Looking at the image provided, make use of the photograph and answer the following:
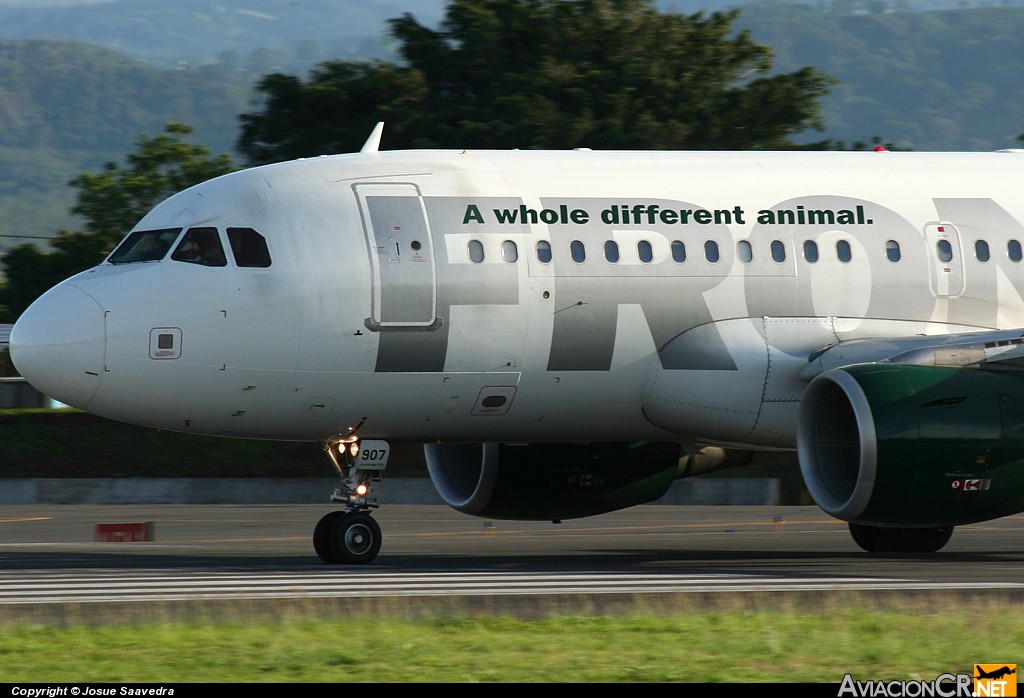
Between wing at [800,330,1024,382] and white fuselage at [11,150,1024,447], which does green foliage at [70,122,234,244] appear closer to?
white fuselage at [11,150,1024,447]

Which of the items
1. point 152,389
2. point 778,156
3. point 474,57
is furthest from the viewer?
point 474,57

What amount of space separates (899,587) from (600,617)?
3594 mm

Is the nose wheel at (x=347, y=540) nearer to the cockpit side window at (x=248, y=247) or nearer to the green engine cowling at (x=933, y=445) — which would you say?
the cockpit side window at (x=248, y=247)

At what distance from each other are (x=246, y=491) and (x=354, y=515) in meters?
16.1

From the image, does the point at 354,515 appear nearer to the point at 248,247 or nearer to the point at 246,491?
the point at 248,247

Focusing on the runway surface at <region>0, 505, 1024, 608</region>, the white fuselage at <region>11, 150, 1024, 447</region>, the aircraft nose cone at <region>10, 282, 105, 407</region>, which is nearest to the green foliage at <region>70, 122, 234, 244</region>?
the runway surface at <region>0, 505, 1024, 608</region>

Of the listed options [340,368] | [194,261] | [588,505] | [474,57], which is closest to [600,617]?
[340,368]

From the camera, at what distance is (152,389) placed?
16.9 meters

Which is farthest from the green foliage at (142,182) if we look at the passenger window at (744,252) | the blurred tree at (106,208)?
the passenger window at (744,252)

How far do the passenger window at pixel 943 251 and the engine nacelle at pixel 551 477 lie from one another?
4.10 metres

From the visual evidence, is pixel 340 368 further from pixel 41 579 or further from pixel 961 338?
pixel 961 338

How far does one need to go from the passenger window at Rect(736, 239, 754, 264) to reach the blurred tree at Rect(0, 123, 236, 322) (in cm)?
3338

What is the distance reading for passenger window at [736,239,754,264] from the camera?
18594mm

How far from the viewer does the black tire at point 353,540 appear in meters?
17.4
